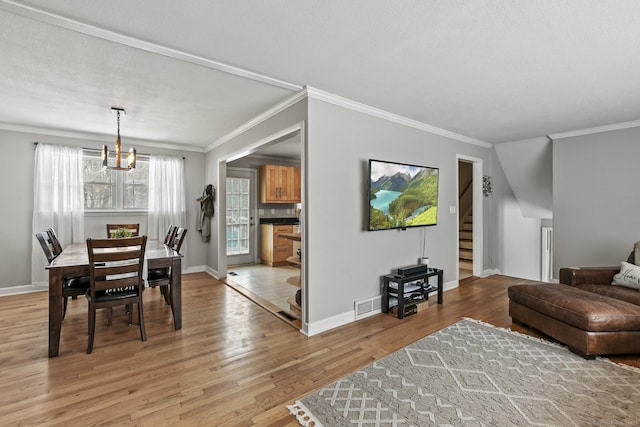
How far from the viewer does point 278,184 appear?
690 centimetres

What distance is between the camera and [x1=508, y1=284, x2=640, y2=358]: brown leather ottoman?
99.9 inches

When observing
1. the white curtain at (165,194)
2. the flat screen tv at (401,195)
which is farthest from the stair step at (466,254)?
the white curtain at (165,194)

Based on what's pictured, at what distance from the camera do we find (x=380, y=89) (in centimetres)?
302

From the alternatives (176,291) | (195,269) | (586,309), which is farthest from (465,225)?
(176,291)

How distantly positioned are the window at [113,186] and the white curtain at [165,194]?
206mm

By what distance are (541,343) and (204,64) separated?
13.0ft

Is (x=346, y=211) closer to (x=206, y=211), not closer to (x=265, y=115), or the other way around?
(x=265, y=115)

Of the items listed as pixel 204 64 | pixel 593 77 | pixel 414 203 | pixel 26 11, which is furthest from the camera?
pixel 414 203

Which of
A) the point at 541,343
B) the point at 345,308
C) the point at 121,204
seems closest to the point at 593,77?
the point at 541,343

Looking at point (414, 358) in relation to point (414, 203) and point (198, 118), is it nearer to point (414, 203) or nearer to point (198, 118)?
point (414, 203)

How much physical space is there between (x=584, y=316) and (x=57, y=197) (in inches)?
271

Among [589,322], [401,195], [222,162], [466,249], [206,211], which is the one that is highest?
[222,162]

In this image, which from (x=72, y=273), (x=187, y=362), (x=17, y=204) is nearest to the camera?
(x=187, y=362)

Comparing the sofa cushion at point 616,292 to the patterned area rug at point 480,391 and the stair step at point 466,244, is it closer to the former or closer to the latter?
the patterned area rug at point 480,391
